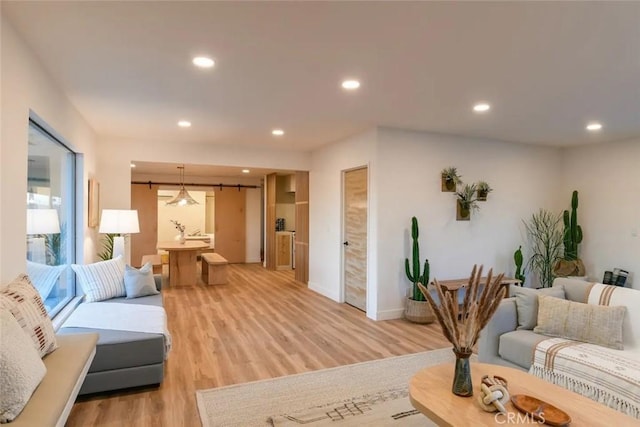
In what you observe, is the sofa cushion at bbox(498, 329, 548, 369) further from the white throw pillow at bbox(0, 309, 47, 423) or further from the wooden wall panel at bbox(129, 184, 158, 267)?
the wooden wall panel at bbox(129, 184, 158, 267)

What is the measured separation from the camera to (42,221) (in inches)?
123

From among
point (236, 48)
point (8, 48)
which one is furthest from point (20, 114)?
point (236, 48)

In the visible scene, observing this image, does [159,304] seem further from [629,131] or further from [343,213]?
[629,131]

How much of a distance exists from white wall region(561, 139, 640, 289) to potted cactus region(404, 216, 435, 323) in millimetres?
3111

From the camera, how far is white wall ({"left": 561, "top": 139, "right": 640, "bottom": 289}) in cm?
530

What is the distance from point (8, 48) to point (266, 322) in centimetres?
358

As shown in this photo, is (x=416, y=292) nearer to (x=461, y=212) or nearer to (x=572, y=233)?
(x=461, y=212)

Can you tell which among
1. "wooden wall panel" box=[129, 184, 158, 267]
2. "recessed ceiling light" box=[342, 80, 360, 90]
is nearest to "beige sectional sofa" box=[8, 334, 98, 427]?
"recessed ceiling light" box=[342, 80, 360, 90]

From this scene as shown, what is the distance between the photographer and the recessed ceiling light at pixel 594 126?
4562 millimetres

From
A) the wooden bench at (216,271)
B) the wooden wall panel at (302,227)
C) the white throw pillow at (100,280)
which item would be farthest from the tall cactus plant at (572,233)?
the white throw pillow at (100,280)

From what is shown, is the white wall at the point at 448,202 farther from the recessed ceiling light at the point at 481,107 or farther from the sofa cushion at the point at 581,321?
the sofa cushion at the point at 581,321

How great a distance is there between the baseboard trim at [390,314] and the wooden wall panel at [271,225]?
4.54 m

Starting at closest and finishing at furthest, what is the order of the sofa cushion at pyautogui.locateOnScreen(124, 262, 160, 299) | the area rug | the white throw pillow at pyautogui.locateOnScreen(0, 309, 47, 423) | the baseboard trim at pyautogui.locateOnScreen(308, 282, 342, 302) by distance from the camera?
the white throw pillow at pyautogui.locateOnScreen(0, 309, 47, 423) → the area rug → the sofa cushion at pyautogui.locateOnScreen(124, 262, 160, 299) → the baseboard trim at pyautogui.locateOnScreen(308, 282, 342, 302)

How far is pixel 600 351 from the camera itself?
2473 mm
